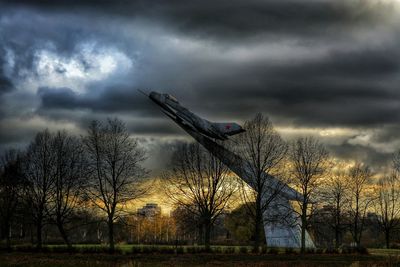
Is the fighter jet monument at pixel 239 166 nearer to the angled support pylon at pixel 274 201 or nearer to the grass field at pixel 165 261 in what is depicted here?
the angled support pylon at pixel 274 201

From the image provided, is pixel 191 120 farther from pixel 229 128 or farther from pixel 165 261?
pixel 165 261

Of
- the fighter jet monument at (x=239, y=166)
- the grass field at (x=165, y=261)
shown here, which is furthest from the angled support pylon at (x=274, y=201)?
the grass field at (x=165, y=261)

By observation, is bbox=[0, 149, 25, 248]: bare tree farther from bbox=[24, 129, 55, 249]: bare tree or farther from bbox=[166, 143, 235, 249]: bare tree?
bbox=[166, 143, 235, 249]: bare tree

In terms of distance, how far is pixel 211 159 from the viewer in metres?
55.6

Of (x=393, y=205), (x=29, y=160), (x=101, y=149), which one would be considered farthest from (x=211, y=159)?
(x=393, y=205)

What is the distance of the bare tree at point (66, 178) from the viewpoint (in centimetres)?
5478

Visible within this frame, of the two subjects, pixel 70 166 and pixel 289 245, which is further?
pixel 70 166

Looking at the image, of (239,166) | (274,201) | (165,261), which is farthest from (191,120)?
(165,261)

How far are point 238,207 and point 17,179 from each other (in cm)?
2552

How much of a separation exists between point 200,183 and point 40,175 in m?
16.7

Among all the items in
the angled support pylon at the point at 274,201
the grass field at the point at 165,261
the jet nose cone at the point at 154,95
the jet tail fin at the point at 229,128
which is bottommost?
the grass field at the point at 165,261

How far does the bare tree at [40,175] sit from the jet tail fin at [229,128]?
18.1 meters

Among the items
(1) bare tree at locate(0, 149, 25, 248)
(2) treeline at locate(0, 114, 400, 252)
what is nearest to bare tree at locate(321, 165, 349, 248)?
(2) treeline at locate(0, 114, 400, 252)

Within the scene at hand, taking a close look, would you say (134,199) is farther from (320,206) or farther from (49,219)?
(320,206)
